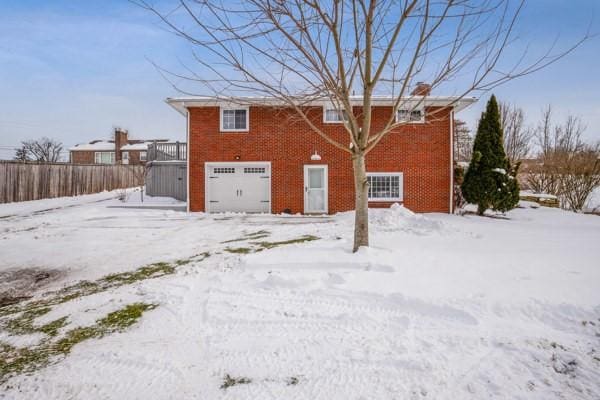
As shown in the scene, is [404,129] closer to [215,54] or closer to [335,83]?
[335,83]

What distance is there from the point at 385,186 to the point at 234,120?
23.0 feet

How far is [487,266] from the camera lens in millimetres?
4453

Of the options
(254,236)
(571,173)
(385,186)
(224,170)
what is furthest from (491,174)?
(224,170)

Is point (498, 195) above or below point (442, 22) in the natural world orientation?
below

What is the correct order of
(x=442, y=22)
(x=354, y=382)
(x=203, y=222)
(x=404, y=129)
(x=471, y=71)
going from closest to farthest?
(x=354, y=382), (x=442, y=22), (x=471, y=71), (x=203, y=222), (x=404, y=129)

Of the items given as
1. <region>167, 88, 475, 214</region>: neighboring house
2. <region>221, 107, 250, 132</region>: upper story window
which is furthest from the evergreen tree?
<region>221, 107, 250, 132</region>: upper story window

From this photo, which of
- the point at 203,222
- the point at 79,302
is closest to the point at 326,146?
the point at 203,222

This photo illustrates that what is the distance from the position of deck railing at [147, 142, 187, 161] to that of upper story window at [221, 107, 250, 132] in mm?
5953

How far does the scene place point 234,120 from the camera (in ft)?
44.2

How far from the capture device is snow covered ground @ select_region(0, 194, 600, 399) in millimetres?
2117

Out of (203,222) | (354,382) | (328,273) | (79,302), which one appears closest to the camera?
(354,382)

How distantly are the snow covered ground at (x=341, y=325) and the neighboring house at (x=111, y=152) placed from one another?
36205 millimetres

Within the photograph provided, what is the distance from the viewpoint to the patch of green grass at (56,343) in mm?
2449

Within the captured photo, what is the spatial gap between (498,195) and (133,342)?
1214cm
